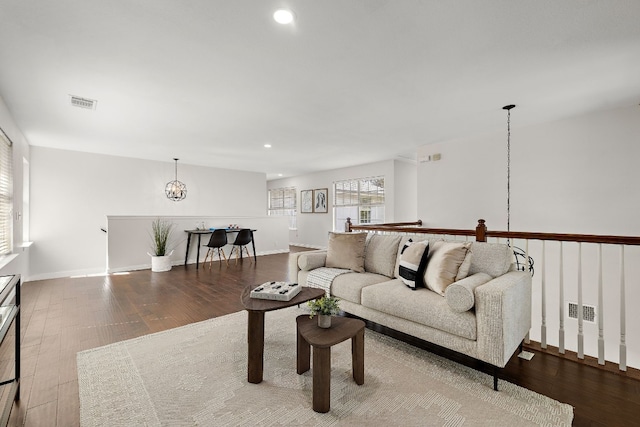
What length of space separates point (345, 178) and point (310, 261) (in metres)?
5.03

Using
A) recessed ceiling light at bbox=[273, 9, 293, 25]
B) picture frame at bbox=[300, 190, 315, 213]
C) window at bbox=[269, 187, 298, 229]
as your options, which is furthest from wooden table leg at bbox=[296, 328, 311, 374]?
window at bbox=[269, 187, 298, 229]

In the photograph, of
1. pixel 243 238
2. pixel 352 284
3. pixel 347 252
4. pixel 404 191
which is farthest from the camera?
pixel 404 191

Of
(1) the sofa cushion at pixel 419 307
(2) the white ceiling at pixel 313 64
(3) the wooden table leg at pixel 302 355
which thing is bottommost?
(3) the wooden table leg at pixel 302 355

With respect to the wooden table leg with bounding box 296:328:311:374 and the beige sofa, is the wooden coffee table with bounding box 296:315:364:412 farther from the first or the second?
the beige sofa

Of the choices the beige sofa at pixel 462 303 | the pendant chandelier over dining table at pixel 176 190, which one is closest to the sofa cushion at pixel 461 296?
the beige sofa at pixel 462 303

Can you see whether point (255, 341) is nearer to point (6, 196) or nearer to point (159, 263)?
point (6, 196)

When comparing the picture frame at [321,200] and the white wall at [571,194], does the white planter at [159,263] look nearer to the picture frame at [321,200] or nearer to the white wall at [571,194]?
the picture frame at [321,200]

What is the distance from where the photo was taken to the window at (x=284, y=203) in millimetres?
9711

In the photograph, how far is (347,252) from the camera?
3.13 meters

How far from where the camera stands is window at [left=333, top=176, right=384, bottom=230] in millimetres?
7293

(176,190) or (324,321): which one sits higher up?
(176,190)

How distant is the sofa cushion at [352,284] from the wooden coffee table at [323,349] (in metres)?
0.70

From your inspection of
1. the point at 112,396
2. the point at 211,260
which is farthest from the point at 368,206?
the point at 112,396

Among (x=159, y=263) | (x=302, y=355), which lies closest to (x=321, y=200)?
(x=159, y=263)
